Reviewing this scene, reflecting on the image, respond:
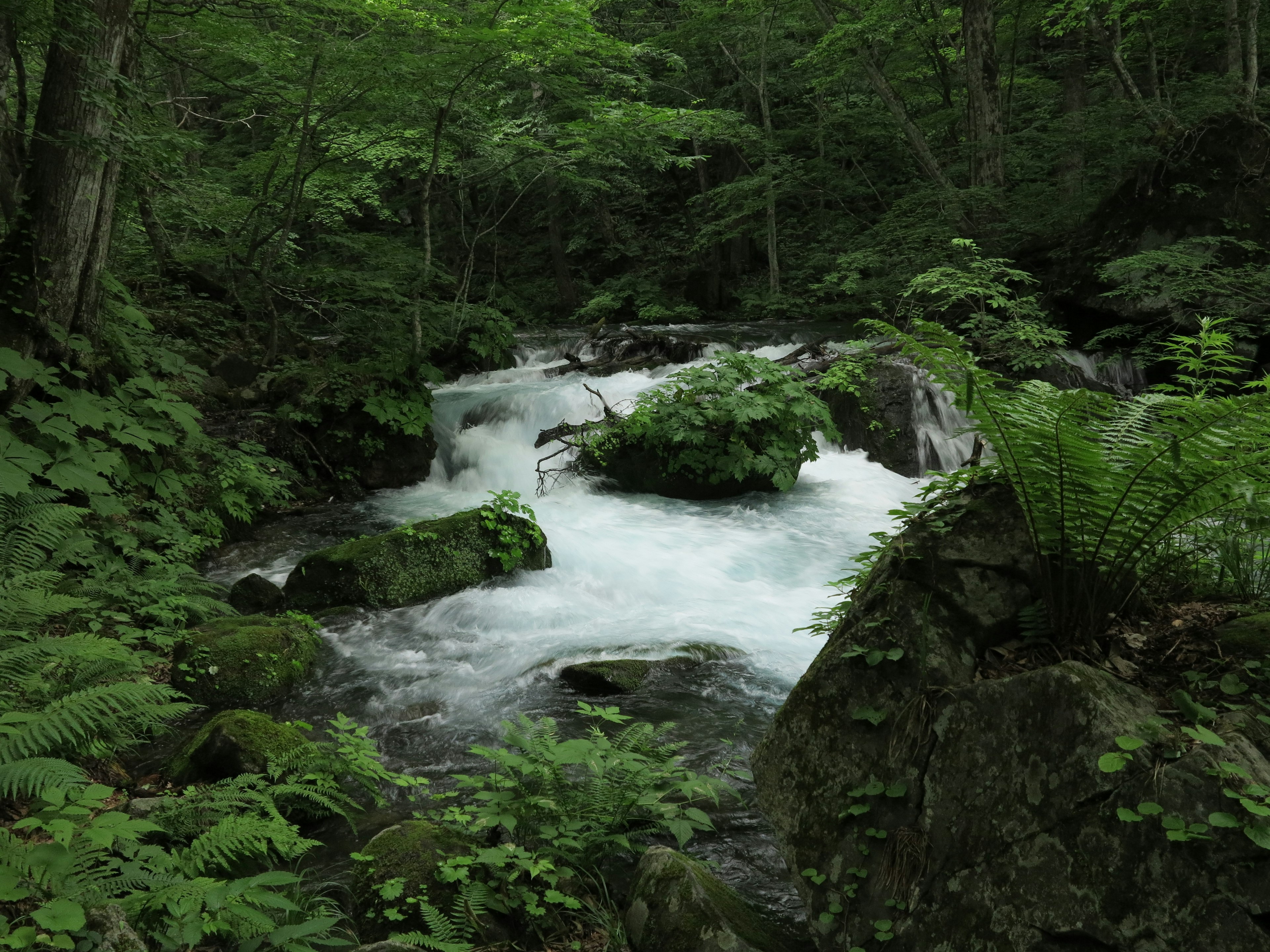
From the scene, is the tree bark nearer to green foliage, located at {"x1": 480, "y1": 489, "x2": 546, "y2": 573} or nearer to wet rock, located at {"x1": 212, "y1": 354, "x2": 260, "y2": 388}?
green foliage, located at {"x1": 480, "y1": 489, "x2": 546, "y2": 573}

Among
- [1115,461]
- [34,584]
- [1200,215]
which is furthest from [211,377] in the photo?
[1200,215]

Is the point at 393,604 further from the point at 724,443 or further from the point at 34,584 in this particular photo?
the point at 724,443

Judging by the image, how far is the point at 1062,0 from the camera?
13.5 meters

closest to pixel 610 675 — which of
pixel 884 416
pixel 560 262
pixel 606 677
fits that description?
pixel 606 677

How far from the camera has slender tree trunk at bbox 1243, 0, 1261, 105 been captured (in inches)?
446

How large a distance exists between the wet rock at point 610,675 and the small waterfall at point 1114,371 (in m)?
9.77

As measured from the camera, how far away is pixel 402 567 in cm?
720

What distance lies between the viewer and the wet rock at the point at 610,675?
18.1ft

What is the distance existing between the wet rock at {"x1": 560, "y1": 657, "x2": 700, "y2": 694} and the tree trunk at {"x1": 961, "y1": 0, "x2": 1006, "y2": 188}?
514 inches

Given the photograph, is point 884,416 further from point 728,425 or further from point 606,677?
point 606,677

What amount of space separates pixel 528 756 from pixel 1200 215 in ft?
45.0

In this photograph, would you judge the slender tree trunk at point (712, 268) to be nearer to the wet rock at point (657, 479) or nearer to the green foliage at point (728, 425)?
the green foliage at point (728, 425)

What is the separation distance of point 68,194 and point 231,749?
548cm

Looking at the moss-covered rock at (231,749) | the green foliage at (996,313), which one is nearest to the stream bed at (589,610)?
the moss-covered rock at (231,749)
